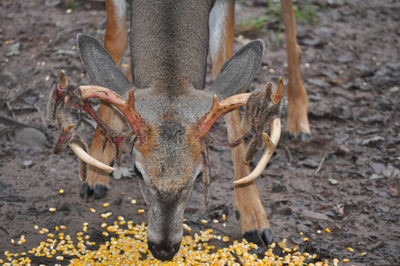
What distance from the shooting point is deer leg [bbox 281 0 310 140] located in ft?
22.5

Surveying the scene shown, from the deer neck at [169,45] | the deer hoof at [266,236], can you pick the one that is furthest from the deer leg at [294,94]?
the deer neck at [169,45]

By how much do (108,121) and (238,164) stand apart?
1.47 meters

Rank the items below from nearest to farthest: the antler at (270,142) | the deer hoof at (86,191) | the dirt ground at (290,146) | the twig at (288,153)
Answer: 1. the antler at (270,142)
2. the dirt ground at (290,146)
3. the deer hoof at (86,191)
4. the twig at (288,153)

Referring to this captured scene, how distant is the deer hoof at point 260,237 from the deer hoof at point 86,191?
160 centimetres

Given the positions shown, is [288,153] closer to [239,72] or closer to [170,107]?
[239,72]

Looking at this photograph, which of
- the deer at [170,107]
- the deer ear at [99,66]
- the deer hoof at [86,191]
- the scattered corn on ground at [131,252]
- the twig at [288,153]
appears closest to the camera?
the deer at [170,107]

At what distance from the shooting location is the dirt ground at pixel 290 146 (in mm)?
5395

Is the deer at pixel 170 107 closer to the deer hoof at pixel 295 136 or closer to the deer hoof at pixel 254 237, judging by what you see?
the deer hoof at pixel 254 237

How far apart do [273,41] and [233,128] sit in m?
3.63

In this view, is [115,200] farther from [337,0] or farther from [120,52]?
[337,0]

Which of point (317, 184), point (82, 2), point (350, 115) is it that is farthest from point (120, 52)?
point (82, 2)

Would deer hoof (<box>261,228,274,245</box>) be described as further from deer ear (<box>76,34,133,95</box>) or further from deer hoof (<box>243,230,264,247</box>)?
deer ear (<box>76,34,133,95</box>)

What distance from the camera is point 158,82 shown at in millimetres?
4320

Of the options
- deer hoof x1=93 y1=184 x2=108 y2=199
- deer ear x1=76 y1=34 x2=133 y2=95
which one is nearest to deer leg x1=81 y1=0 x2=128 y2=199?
deer hoof x1=93 y1=184 x2=108 y2=199
